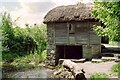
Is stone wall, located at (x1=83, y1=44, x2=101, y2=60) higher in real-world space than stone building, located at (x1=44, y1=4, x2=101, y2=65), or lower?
lower

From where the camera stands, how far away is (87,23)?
20422 millimetres

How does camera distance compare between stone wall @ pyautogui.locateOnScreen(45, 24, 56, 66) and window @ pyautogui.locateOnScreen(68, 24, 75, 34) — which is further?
stone wall @ pyautogui.locateOnScreen(45, 24, 56, 66)

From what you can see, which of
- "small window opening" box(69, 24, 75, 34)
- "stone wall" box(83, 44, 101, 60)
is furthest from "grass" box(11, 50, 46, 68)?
"stone wall" box(83, 44, 101, 60)

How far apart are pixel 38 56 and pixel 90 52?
17.9ft

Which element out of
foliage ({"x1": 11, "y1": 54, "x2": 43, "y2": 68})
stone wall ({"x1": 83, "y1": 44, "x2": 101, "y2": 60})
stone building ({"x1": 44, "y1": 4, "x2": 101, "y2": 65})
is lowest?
foliage ({"x1": 11, "y1": 54, "x2": 43, "y2": 68})

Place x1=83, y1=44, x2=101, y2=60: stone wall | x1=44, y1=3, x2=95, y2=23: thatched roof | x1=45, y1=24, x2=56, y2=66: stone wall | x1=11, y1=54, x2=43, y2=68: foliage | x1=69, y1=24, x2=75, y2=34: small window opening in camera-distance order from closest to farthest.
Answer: x1=44, y1=3, x2=95, y2=23: thatched roof
x1=83, y1=44, x2=101, y2=60: stone wall
x1=69, y1=24, x2=75, y2=34: small window opening
x1=45, y1=24, x2=56, y2=66: stone wall
x1=11, y1=54, x2=43, y2=68: foliage

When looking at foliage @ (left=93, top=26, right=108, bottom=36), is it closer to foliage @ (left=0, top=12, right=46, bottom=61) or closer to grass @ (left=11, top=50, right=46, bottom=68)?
grass @ (left=11, top=50, right=46, bottom=68)

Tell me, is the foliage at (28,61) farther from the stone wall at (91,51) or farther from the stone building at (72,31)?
the stone wall at (91,51)

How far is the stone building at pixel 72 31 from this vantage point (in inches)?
797

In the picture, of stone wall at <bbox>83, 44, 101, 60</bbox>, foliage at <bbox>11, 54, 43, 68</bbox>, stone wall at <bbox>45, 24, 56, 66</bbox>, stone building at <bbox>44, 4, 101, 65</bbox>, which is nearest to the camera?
stone wall at <bbox>83, 44, 101, 60</bbox>

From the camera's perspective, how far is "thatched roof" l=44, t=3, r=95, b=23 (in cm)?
2000

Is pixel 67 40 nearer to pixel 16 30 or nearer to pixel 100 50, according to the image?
pixel 100 50

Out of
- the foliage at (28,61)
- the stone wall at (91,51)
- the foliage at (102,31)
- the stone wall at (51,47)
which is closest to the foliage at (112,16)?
the foliage at (102,31)

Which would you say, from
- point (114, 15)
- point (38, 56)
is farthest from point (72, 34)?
point (114, 15)
